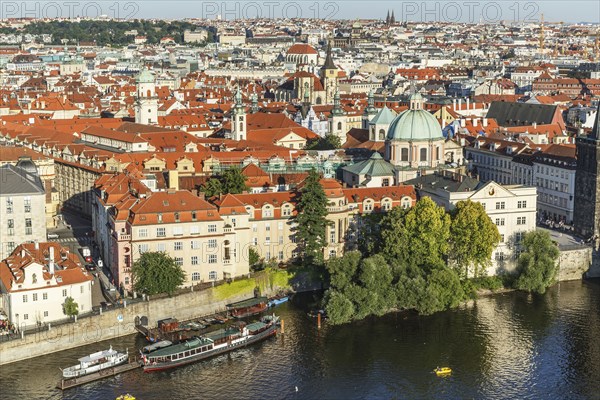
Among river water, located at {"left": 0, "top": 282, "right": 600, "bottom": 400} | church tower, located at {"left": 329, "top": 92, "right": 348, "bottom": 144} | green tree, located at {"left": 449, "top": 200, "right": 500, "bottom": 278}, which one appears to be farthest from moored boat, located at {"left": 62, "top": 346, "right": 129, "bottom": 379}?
church tower, located at {"left": 329, "top": 92, "right": 348, "bottom": 144}

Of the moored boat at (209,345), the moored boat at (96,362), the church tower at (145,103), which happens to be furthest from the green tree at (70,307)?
the church tower at (145,103)

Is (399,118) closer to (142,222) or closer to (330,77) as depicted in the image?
(142,222)

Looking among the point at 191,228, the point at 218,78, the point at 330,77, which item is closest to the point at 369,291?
the point at 191,228

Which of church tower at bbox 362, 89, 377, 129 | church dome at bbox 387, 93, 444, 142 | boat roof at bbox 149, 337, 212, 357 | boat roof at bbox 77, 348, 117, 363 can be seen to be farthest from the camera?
church tower at bbox 362, 89, 377, 129

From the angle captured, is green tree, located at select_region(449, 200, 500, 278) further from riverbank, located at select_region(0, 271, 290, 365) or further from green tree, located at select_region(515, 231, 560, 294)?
riverbank, located at select_region(0, 271, 290, 365)

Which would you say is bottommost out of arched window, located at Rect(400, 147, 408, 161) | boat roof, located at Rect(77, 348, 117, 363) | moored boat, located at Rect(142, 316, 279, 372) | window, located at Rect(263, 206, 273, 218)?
moored boat, located at Rect(142, 316, 279, 372)

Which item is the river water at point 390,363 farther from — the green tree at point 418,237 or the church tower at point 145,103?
the church tower at point 145,103
